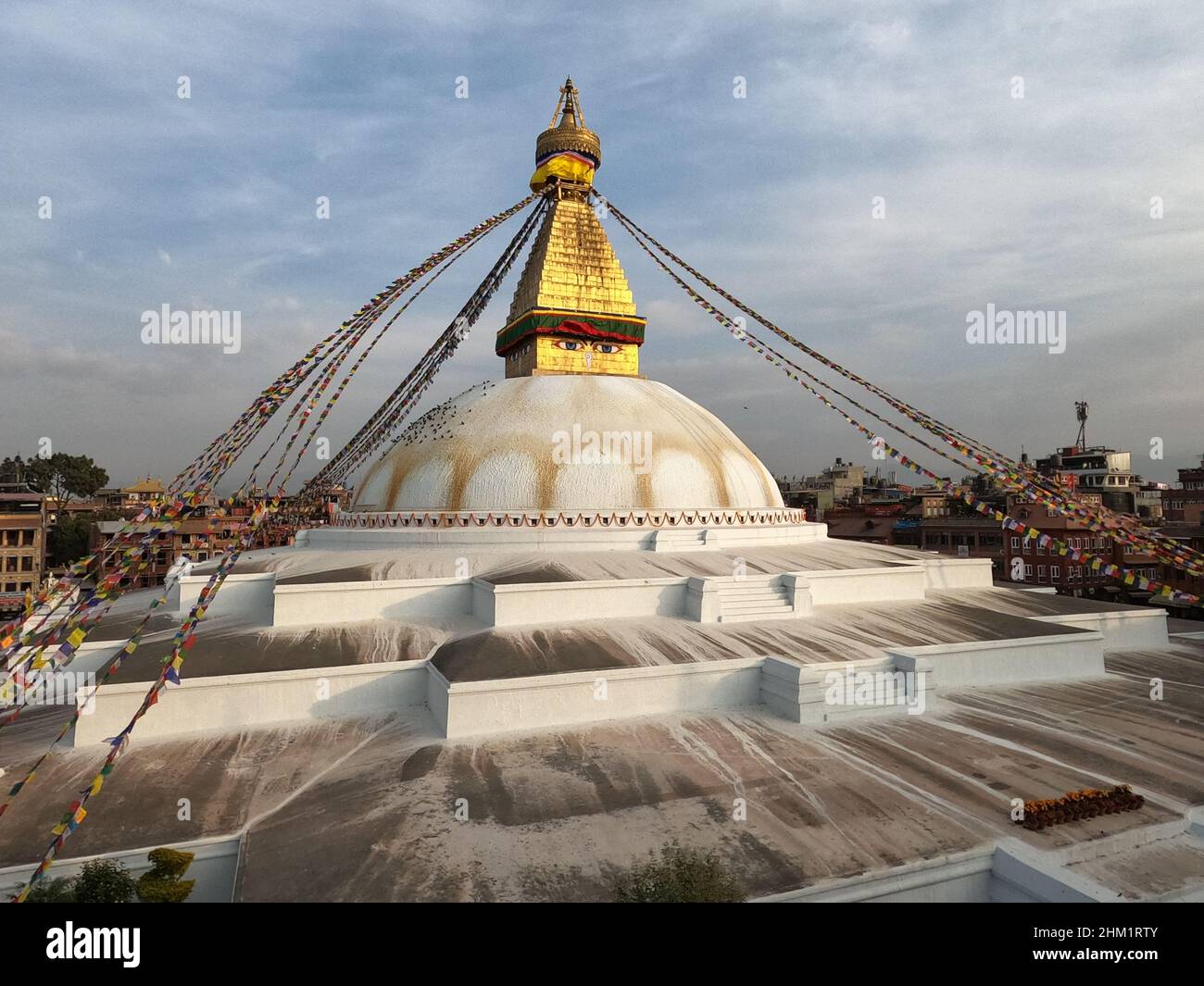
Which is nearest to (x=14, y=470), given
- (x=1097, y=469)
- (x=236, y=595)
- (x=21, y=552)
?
(x=21, y=552)

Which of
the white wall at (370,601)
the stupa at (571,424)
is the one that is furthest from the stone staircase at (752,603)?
the white wall at (370,601)

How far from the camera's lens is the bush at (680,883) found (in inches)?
144

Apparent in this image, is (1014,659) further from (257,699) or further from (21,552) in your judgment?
(21,552)

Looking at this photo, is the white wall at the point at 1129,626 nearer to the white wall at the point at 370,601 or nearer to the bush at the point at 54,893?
the white wall at the point at 370,601

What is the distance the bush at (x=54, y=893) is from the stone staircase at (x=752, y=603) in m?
7.06

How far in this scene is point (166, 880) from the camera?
4062 millimetres

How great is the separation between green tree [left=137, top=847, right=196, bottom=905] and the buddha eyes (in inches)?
462

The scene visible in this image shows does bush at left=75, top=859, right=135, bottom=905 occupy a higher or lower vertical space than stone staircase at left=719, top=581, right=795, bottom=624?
lower

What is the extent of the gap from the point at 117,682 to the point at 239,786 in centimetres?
209

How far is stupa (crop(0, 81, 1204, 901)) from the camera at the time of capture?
14.7ft
